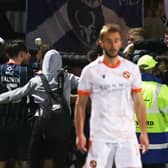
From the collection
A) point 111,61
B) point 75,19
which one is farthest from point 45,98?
point 75,19

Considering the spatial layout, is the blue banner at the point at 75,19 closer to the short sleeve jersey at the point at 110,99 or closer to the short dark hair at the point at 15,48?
the short dark hair at the point at 15,48

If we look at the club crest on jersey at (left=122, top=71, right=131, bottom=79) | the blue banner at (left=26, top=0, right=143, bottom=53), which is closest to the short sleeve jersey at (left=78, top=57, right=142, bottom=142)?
the club crest on jersey at (left=122, top=71, right=131, bottom=79)

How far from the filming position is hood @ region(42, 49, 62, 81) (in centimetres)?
707

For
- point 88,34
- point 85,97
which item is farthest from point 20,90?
point 88,34

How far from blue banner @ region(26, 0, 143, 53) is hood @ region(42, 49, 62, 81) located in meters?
3.17

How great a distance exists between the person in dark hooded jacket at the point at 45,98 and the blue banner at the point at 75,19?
3136mm

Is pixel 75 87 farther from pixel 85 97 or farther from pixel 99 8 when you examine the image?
pixel 99 8

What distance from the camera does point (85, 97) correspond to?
19.7ft

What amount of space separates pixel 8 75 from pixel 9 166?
3.49 ft

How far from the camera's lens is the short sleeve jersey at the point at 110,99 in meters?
5.91

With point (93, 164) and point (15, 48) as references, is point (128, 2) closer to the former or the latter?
point (15, 48)

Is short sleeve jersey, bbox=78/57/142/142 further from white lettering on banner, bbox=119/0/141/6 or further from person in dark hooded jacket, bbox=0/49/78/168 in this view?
white lettering on banner, bbox=119/0/141/6

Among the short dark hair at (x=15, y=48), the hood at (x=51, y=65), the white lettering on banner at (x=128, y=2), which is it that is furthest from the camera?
the white lettering on banner at (x=128, y=2)

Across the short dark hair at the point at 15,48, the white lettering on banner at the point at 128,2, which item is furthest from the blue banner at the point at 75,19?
the short dark hair at the point at 15,48
